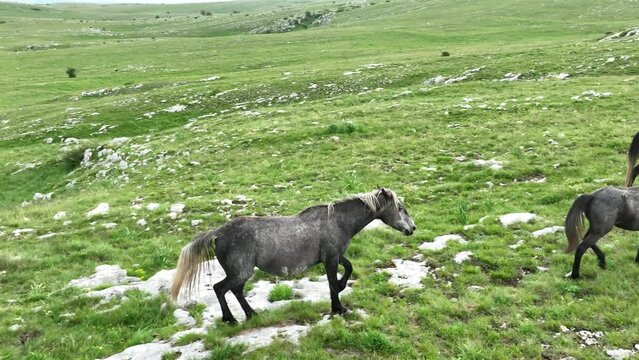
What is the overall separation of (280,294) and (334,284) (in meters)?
1.66

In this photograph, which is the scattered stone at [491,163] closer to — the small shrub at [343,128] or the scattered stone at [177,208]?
the small shrub at [343,128]

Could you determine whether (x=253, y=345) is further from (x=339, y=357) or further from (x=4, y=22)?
(x=4, y=22)

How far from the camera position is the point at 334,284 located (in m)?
9.53

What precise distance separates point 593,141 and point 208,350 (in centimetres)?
1862

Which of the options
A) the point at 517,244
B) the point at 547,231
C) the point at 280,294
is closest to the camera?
the point at 280,294

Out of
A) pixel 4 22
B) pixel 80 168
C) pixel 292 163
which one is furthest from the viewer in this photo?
A: pixel 4 22

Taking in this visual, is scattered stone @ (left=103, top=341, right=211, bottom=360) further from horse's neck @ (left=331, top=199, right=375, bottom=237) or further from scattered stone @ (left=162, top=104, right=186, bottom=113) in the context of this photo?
scattered stone @ (left=162, top=104, right=186, bottom=113)

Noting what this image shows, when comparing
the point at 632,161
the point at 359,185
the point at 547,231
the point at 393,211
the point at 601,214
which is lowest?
the point at 547,231

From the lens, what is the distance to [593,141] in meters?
19.9

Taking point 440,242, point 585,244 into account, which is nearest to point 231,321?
point 440,242

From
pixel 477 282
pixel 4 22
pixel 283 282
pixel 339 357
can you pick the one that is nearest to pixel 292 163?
pixel 283 282

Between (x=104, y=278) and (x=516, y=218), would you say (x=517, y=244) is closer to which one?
(x=516, y=218)

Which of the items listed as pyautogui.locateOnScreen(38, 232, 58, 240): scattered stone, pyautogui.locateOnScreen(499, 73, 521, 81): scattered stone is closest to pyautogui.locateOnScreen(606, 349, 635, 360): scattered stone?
pyautogui.locateOnScreen(38, 232, 58, 240): scattered stone

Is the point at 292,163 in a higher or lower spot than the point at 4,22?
lower
